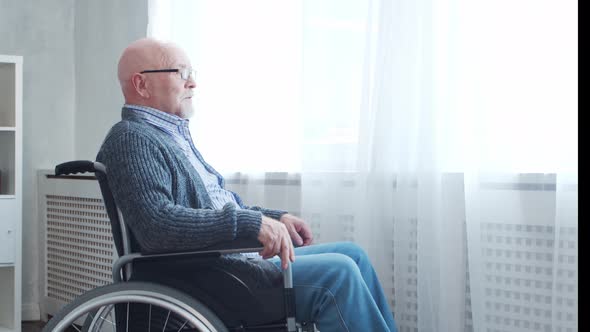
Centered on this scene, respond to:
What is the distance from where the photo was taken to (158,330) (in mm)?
1481

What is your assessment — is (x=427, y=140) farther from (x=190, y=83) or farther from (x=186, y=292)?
(x=186, y=292)

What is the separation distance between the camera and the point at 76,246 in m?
3.54

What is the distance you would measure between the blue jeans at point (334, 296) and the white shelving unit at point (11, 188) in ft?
7.13

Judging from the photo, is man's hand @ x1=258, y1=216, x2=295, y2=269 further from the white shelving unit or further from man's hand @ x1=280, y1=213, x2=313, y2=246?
the white shelving unit

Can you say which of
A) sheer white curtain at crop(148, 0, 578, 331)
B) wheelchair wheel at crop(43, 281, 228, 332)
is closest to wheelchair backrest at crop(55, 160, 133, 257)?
wheelchair wheel at crop(43, 281, 228, 332)

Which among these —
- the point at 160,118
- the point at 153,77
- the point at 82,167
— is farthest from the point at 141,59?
the point at 82,167

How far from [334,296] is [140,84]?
72 centimetres

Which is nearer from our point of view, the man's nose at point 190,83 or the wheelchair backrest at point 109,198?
the wheelchair backrest at point 109,198

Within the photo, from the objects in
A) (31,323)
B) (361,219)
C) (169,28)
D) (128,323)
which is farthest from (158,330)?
(31,323)

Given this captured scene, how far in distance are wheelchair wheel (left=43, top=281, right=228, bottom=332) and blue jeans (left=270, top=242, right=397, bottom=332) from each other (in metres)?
0.22

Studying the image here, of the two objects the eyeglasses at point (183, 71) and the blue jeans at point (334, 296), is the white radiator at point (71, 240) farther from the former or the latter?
the blue jeans at point (334, 296)

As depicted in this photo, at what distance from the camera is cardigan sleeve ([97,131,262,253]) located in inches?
56.5

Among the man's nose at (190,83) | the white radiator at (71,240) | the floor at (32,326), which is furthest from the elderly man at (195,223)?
the floor at (32,326)

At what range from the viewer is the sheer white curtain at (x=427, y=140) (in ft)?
5.94
